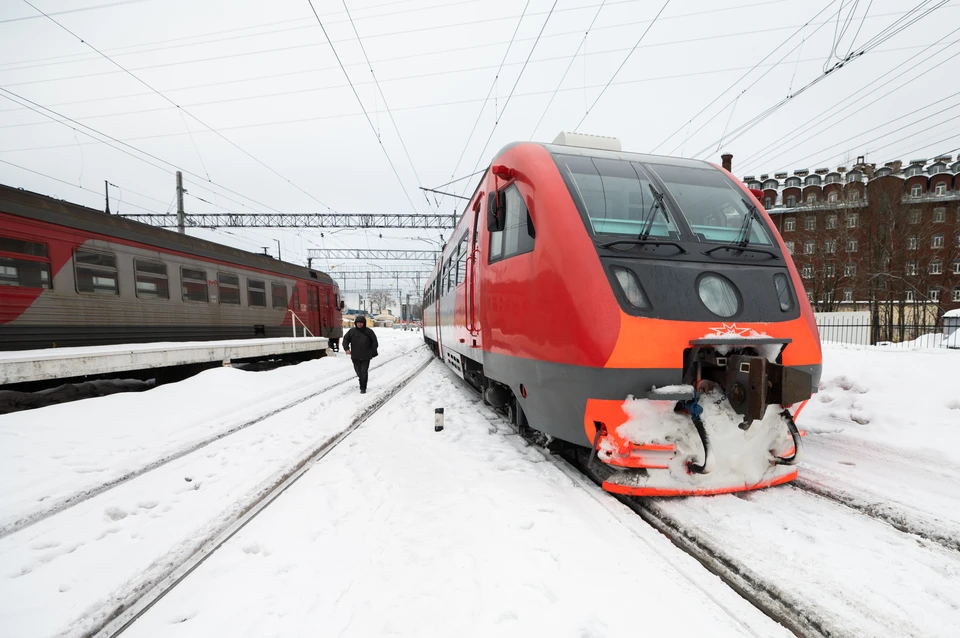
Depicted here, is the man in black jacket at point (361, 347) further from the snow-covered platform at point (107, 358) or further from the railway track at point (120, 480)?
the snow-covered platform at point (107, 358)

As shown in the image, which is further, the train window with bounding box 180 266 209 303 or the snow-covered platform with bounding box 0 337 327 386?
the train window with bounding box 180 266 209 303

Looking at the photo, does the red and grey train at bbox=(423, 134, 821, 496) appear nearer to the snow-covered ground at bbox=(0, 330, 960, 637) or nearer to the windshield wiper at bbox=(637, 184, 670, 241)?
the windshield wiper at bbox=(637, 184, 670, 241)

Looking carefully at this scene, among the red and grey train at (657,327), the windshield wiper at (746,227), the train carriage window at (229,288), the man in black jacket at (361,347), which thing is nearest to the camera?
the red and grey train at (657,327)

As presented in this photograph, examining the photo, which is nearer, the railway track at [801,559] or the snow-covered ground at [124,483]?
the railway track at [801,559]

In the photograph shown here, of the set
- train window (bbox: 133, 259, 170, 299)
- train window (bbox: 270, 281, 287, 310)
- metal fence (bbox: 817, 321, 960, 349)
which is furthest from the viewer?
metal fence (bbox: 817, 321, 960, 349)

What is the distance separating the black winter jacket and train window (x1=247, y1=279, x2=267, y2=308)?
19.5ft

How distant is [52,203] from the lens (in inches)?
287

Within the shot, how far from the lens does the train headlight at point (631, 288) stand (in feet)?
9.57

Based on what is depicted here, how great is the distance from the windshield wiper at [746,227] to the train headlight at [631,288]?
1196 mm

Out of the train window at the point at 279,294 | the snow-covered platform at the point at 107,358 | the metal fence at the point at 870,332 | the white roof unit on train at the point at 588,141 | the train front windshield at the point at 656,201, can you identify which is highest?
the white roof unit on train at the point at 588,141

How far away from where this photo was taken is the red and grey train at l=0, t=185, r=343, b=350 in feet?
22.4

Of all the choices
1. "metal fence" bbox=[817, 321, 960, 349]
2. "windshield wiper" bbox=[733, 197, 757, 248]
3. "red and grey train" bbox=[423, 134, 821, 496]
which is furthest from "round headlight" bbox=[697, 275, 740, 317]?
"metal fence" bbox=[817, 321, 960, 349]

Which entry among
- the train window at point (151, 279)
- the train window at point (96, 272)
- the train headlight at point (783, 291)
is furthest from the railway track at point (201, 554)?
the train window at point (151, 279)

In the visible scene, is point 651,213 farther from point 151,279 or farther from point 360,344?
point 151,279
